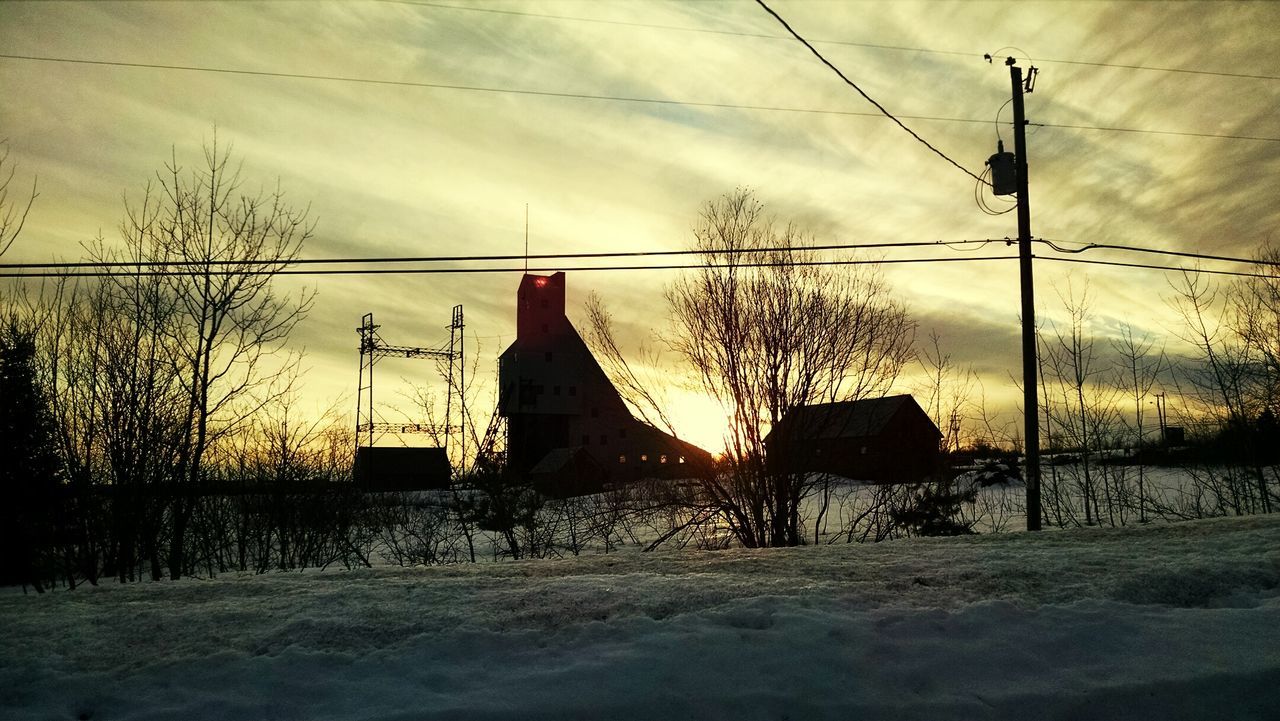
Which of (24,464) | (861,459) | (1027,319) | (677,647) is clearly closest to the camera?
(677,647)

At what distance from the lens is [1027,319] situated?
491 inches

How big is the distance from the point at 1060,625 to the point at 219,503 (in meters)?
16.0

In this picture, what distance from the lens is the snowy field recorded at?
3717 millimetres

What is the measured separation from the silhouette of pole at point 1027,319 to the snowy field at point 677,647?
6.47 metres

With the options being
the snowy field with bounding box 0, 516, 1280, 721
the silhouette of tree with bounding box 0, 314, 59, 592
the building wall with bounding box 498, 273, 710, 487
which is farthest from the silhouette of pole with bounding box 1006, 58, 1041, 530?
the building wall with bounding box 498, 273, 710, 487

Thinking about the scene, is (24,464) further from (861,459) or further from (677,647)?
(861,459)

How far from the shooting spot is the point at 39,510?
950cm

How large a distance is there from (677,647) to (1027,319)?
10591 mm

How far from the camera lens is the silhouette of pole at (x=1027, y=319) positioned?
12.1m

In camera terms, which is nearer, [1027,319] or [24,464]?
[24,464]

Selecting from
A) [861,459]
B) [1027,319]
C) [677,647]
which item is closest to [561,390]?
[861,459]

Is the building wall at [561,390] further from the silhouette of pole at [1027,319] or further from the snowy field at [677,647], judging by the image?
the snowy field at [677,647]

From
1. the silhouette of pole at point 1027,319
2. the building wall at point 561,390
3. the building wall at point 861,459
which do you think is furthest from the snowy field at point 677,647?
the building wall at point 561,390

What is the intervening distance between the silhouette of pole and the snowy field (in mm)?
6469
